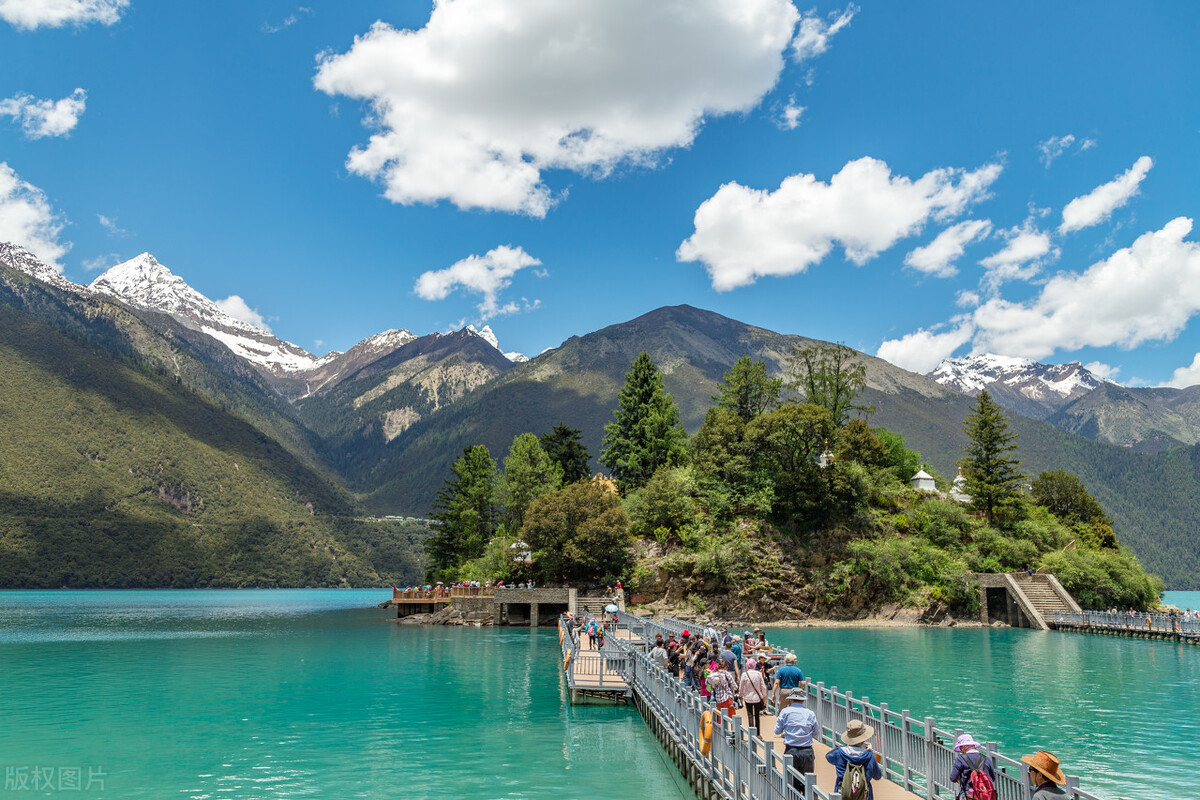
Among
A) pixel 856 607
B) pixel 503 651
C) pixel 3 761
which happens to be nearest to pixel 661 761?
pixel 3 761

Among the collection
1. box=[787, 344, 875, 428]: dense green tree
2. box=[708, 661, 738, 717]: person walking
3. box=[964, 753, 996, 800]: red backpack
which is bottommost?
box=[708, 661, 738, 717]: person walking

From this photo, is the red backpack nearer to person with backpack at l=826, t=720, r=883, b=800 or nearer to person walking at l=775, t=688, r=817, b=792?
person with backpack at l=826, t=720, r=883, b=800

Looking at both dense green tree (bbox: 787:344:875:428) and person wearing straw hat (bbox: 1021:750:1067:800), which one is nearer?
person wearing straw hat (bbox: 1021:750:1067:800)

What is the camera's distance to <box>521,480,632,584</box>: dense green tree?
70.6 m

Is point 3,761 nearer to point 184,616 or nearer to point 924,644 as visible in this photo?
point 924,644

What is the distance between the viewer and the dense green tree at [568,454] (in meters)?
95.2

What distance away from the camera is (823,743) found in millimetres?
17750

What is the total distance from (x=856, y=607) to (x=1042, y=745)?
50603 mm

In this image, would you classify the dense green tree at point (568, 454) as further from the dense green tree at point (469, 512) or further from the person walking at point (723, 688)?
the person walking at point (723, 688)

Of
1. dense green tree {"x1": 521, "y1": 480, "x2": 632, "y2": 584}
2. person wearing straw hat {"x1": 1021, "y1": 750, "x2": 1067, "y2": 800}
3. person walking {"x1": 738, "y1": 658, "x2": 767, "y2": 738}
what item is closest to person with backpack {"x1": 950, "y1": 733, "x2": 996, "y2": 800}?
person wearing straw hat {"x1": 1021, "y1": 750, "x2": 1067, "y2": 800}

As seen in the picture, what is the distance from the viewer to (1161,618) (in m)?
59.0

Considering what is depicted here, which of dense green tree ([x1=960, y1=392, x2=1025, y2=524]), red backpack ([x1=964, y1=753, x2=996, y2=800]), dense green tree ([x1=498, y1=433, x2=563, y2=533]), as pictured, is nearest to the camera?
red backpack ([x1=964, y1=753, x2=996, y2=800])

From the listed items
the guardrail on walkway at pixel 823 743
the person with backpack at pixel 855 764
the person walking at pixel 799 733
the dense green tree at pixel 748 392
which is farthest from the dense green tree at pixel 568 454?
the person with backpack at pixel 855 764

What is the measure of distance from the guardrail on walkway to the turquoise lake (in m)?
1.70
